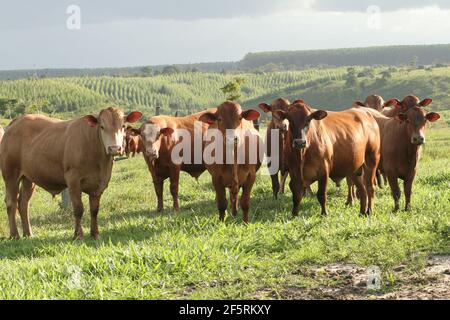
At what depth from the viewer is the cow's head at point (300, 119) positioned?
867cm

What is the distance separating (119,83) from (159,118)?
129333 mm

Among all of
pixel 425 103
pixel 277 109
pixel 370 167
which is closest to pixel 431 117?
pixel 425 103

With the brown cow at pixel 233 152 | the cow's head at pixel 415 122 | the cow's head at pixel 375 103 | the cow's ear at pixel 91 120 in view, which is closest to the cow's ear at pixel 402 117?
the cow's head at pixel 415 122

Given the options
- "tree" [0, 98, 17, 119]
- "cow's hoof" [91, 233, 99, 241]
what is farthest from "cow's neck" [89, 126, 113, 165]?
"tree" [0, 98, 17, 119]

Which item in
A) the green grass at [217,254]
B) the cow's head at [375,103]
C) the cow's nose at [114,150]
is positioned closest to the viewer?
the green grass at [217,254]

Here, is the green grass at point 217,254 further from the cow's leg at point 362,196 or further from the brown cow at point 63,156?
the brown cow at point 63,156

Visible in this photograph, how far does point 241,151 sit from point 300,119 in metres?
0.99

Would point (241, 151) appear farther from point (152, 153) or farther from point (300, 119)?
point (152, 153)

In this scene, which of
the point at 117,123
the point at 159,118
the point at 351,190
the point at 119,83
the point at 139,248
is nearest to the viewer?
the point at 139,248
